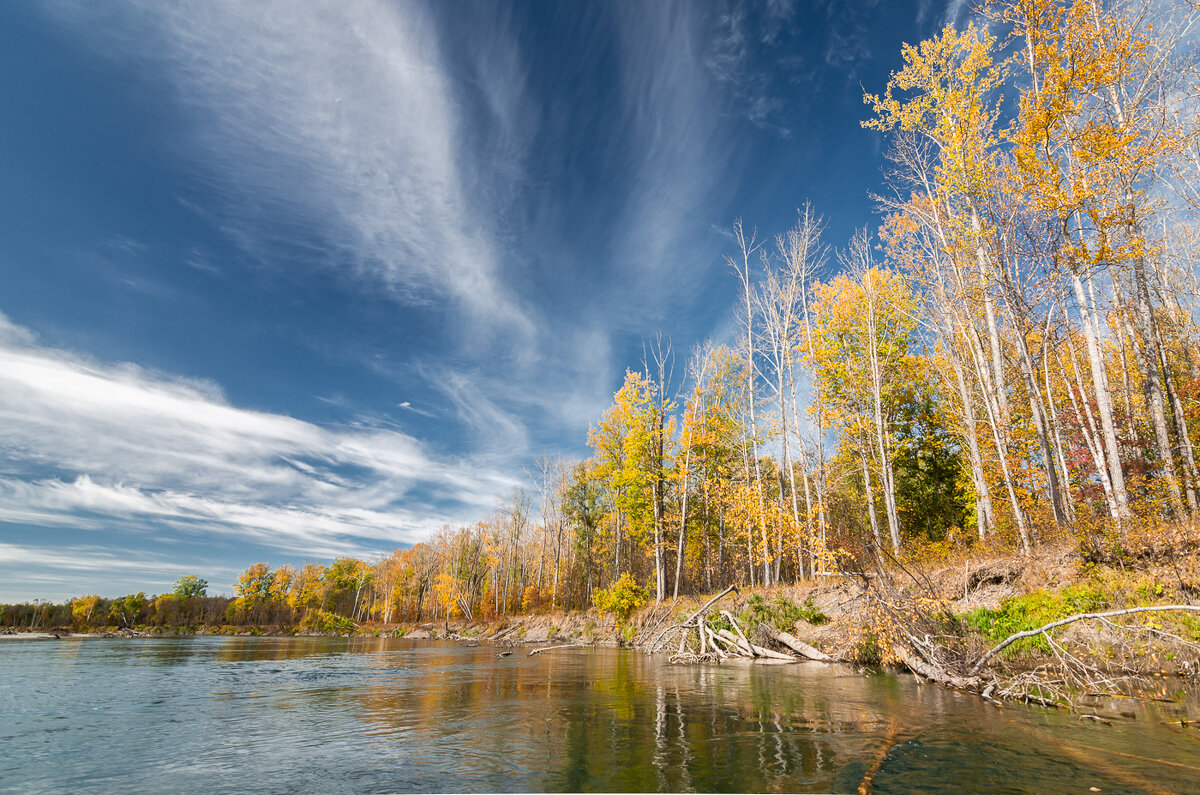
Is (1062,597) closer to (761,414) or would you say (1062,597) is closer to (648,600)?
(761,414)

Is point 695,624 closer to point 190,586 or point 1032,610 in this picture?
point 1032,610

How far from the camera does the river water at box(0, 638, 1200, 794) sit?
4902mm

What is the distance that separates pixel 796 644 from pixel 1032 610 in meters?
6.72

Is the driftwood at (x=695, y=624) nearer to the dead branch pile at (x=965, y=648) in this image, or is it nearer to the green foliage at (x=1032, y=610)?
the dead branch pile at (x=965, y=648)

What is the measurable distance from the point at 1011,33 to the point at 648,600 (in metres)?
28.8

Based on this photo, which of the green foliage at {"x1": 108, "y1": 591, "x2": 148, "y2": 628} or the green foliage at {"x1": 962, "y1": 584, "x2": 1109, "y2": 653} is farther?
the green foliage at {"x1": 108, "y1": 591, "x2": 148, "y2": 628}

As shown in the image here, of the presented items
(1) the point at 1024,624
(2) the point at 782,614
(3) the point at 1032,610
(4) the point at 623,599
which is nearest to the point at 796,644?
(2) the point at 782,614

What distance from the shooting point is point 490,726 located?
7660mm

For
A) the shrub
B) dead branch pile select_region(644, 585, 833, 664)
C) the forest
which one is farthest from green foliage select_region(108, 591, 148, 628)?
dead branch pile select_region(644, 585, 833, 664)

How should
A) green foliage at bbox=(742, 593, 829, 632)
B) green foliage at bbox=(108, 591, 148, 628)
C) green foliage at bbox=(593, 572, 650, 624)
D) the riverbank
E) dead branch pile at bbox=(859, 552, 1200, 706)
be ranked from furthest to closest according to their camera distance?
green foliage at bbox=(108, 591, 148, 628)
green foliage at bbox=(593, 572, 650, 624)
green foliage at bbox=(742, 593, 829, 632)
dead branch pile at bbox=(859, 552, 1200, 706)
the riverbank

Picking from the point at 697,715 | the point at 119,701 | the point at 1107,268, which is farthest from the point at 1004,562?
the point at 119,701

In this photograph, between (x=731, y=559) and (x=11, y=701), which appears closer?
(x=11, y=701)

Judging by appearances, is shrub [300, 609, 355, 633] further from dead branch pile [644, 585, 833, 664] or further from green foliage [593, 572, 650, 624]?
dead branch pile [644, 585, 833, 664]

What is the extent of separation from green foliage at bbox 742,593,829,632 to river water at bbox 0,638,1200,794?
6.10 meters
